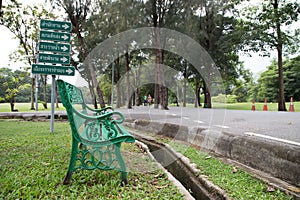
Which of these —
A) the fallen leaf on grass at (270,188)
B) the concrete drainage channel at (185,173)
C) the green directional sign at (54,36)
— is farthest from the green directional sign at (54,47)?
the fallen leaf on grass at (270,188)

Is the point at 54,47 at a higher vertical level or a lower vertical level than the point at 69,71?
higher

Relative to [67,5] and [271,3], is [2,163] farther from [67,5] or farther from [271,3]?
[271,3]

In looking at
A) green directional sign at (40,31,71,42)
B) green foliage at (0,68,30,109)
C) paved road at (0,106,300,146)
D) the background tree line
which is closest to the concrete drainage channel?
paved road at (0,106,300,146)

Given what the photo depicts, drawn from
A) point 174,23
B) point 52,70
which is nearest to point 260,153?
point 52,70

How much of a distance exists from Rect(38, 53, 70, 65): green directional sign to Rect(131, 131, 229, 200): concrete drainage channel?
2.77 metres

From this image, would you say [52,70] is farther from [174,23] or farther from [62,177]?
[174,23]

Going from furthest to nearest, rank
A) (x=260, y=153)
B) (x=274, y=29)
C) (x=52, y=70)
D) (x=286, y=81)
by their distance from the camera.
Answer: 1. (x=286, y=81)
2. (x=274, y=29)
3. (x=52, y=70)
4. (x=260, y=153)

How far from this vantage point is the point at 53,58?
531cm

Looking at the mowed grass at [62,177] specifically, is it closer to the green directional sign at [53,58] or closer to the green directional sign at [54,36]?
the green directional sign at [53,58]

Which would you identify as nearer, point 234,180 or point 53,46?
point 234,180

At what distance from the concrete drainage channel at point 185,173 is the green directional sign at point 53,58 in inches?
109

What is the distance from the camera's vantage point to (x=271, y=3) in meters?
12.8

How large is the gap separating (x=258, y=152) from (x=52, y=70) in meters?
4.65

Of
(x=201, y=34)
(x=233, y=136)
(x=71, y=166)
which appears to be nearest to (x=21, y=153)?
(x=71, y=166)
